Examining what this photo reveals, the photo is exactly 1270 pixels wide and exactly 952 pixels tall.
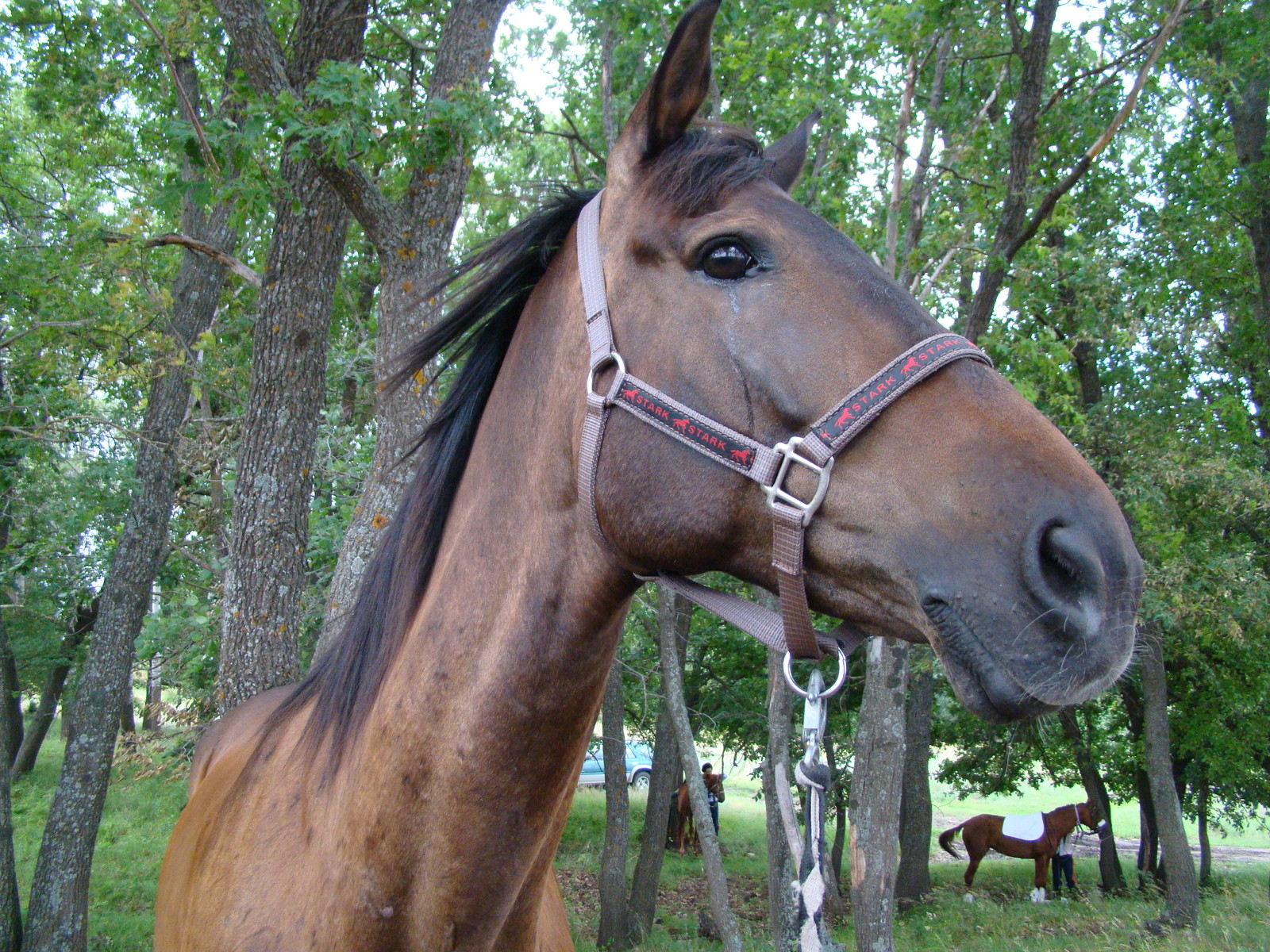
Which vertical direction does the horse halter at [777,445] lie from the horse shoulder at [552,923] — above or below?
above

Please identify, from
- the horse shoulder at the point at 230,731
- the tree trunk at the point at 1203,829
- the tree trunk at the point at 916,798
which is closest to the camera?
the horse shoulder at the point at 230,731

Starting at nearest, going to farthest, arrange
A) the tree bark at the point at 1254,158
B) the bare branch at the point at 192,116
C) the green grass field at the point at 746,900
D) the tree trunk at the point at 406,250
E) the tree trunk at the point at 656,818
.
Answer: the bare branch at the point at 192,116
the tree trunk at the point at 406,250
the green grass field at the point at 746,900
the tree bark at the point at 1254,158
the tree trunk at the point at 656,818

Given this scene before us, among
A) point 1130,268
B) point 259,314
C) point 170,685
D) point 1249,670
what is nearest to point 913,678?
point 1249,670

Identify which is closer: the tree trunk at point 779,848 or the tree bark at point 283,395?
the tree bark at point 283,395

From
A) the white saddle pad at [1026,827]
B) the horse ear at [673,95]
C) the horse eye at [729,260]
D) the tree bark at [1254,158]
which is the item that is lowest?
the white saddle pad at [1026,827]

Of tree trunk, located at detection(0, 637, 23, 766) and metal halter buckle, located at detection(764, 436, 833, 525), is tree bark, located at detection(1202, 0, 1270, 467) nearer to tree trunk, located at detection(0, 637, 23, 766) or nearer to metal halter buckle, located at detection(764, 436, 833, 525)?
metal halter buckle, located at detection(764, 436, 833, 525)

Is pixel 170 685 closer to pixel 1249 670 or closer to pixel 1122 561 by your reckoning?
pixel 1122 561

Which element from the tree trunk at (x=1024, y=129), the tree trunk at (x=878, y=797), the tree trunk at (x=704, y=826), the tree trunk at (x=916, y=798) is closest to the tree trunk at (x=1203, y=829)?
the tree trunk at (x=916, y=798)

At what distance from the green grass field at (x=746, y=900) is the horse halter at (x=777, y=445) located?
550 centimetres

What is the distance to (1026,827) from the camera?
18359 millimetres

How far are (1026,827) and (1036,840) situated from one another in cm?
51

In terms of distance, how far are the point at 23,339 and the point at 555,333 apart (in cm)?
949

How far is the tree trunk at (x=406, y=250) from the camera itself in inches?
194

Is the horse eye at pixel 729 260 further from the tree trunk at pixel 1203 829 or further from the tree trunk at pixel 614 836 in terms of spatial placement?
the tree trunk at pixel 1203 829
